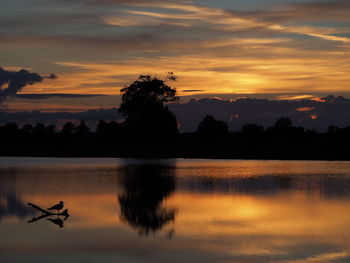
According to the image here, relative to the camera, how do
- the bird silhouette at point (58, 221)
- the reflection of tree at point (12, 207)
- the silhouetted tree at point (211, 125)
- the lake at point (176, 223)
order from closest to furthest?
the lake at point (176, 223) → the bird silhouette at point (58, 221) → the reflection of tree at point (12, 207) → the silhouetted tree at point (211, 125)

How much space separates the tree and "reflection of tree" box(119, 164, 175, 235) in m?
48.0

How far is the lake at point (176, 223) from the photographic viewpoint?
1706cm

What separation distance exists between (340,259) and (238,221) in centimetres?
771

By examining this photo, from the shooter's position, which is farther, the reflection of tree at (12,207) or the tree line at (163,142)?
the tree line at (163,142)

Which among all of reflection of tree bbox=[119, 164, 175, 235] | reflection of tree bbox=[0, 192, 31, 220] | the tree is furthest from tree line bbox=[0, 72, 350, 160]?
reflection of tree bbox=[0, 192, 31, 220]

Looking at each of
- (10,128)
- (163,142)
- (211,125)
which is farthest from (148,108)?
(10,128)

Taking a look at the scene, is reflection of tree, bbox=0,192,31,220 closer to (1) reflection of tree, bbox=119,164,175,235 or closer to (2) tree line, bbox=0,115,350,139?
(1) reflection of tree, bbox=119,164,175,235

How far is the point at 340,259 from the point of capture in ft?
53.1

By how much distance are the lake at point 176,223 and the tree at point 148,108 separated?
2199 inches

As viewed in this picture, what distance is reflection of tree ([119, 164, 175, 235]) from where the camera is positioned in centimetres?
2317

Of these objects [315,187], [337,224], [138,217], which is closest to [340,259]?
[337,224]

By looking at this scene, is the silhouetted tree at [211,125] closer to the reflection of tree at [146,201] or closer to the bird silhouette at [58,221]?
the reflection of tree at [146,201]

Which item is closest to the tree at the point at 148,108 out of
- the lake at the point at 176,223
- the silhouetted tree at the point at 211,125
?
the silhouetted tree at the point at 211,125

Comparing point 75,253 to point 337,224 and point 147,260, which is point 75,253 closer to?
point 147,260
